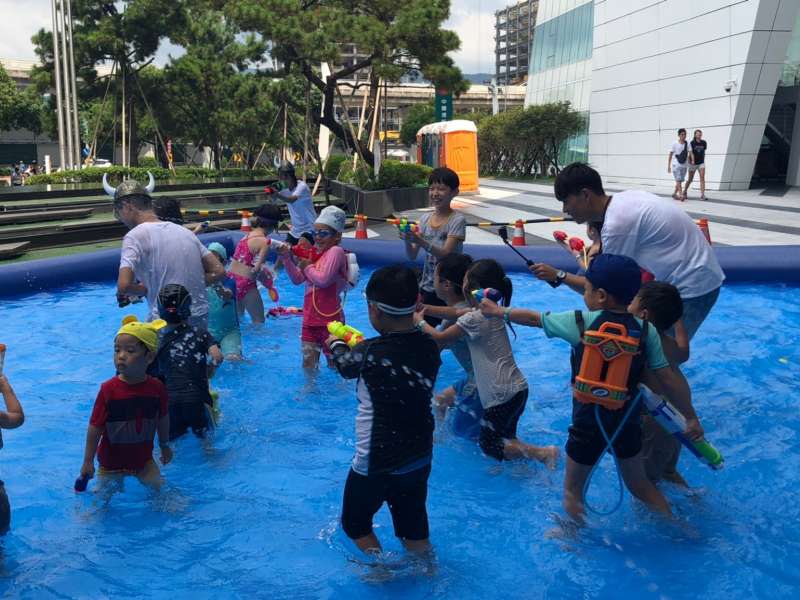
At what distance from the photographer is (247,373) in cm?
745

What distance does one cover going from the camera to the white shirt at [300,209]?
10.8 metres

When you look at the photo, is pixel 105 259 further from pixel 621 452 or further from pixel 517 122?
pixel 517 122

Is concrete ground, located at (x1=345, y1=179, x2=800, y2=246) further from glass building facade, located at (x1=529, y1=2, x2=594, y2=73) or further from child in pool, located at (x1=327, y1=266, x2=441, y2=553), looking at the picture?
glass building facade, located at (x1=529, y1=2, x2=594, y2=73)

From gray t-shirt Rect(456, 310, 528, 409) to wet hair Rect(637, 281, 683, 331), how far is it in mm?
947

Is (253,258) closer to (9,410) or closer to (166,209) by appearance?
(166,209)

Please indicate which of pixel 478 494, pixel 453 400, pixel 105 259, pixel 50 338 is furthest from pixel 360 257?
pixel 478 494

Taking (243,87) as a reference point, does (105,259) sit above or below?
below

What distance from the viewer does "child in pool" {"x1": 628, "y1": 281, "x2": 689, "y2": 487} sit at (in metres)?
4.09

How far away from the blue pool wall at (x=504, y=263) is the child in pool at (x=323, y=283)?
18.3 feet

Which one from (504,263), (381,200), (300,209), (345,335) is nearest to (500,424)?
(345,335)

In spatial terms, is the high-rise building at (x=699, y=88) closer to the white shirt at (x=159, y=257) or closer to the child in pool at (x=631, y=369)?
the white shirt at (x=159, y=257)

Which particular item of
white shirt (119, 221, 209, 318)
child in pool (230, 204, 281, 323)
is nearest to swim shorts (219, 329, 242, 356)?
child in pool (230, 204, 281, 323)

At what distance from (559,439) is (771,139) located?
98.2 ft

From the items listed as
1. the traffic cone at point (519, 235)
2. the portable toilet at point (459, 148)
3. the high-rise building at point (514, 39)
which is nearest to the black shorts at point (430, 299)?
the traffic cone at point (519, 235)
